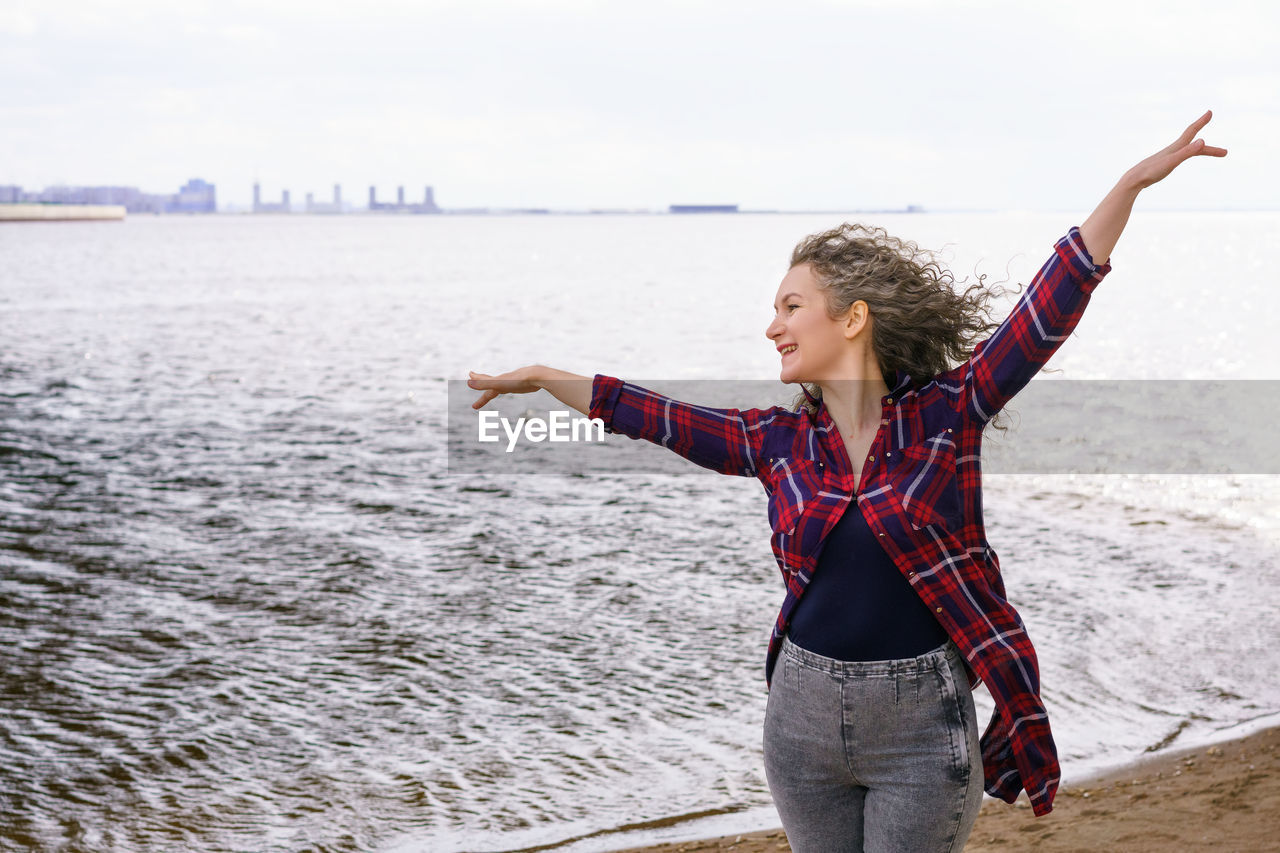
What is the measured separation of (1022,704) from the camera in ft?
9.29

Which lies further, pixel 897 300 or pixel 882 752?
pixel 897 300

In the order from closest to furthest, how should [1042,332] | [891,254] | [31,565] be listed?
[1042,332]
[891,254]
[31,565]

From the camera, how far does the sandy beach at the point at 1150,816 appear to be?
5926mm

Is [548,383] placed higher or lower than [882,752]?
higher

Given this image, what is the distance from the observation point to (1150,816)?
625 centimetres

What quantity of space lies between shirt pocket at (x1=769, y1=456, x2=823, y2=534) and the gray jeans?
32 cm

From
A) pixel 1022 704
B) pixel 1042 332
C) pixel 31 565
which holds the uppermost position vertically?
pixel 1042 332

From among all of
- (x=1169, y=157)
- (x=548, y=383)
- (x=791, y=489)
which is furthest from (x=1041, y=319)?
(x=548, y=383)

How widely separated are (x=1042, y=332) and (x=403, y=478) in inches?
644

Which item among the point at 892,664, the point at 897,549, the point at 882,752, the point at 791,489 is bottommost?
the point at 882,752

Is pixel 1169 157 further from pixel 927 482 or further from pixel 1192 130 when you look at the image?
pixel 927 482

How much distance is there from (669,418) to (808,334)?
0.44 m

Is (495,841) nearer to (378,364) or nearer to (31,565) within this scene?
(31,565)

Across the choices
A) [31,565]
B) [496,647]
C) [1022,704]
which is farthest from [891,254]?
[31,565]
